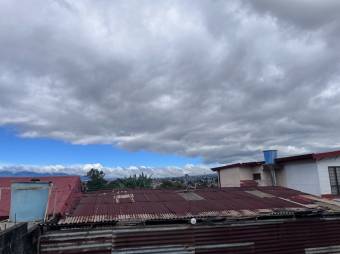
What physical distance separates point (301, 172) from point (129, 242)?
13.9 metres

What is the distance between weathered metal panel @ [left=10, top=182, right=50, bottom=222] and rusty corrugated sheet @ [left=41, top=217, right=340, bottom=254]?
93 cm

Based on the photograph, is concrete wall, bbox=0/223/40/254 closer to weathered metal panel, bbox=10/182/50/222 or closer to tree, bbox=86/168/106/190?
weathered metal panel, bbox=10/182/50/222

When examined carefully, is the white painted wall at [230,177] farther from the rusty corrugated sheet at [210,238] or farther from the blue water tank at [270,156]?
the rusty corrugated sheet at [210,238]

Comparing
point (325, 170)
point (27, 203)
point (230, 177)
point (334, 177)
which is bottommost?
point (27, 203)

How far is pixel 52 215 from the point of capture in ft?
35.0

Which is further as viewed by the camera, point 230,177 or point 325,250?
point 230,177

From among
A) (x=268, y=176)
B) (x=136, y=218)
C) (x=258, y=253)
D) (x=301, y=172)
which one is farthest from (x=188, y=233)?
(x=268, y=176)

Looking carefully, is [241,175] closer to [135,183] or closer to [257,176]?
[257,176]

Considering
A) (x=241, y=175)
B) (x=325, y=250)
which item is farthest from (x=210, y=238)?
(x=241, y=175)

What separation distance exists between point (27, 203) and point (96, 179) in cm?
3491

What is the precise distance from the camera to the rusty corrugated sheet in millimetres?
10188

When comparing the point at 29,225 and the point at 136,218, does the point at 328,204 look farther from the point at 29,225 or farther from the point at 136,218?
the point at 29,225

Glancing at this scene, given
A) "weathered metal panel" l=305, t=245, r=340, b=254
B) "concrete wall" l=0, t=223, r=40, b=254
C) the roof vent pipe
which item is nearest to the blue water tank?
the roof vent pipe

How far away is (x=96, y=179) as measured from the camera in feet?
146
